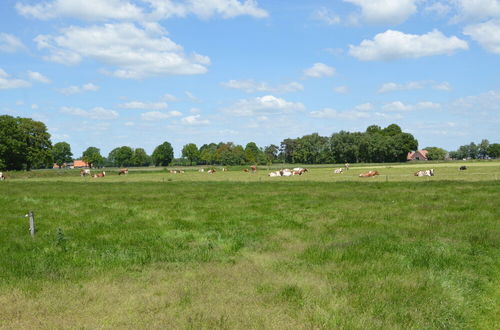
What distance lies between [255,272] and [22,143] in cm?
10928

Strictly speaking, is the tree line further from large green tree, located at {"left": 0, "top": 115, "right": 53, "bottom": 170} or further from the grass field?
the grass field

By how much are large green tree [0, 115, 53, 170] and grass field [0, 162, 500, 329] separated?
312 ft

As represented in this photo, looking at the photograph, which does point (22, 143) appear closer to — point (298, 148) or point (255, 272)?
point (255, 272)

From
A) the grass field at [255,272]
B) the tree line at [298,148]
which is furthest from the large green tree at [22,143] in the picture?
the grass field at [255,272]

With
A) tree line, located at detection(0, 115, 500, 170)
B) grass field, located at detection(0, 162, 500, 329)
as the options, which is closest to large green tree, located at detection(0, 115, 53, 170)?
tree line, located at detection(0, 115, 500, 170)

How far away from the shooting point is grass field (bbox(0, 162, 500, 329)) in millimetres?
7484

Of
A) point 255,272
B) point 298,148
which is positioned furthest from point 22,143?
point 298,148

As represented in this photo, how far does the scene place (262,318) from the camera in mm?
7277

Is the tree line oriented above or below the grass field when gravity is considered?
above

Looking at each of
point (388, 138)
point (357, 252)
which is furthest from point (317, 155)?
point (357, 252)

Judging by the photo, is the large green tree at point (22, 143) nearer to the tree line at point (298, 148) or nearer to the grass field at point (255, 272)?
the tree line at point (298, 148)

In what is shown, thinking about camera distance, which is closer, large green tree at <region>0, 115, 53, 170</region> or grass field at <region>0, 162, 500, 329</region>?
grass field at <region>0, 162, 500, 329</region>

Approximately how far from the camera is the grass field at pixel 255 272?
24.6 feet

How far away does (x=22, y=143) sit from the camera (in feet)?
339
